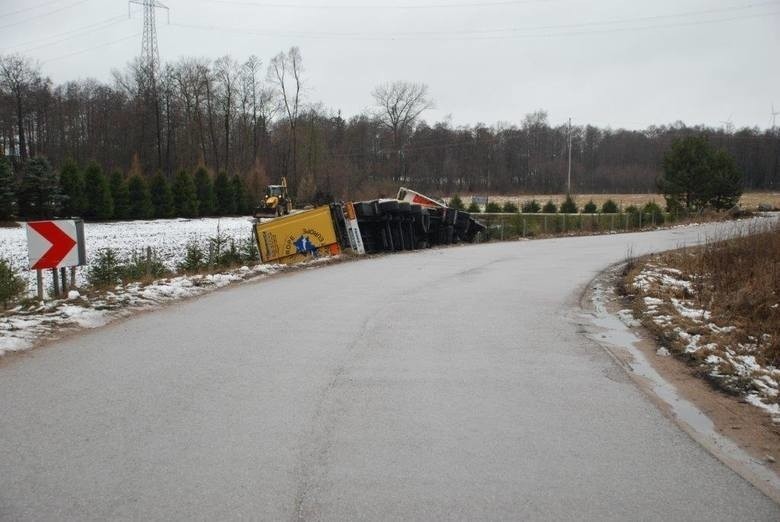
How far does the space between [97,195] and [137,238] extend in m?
16.3

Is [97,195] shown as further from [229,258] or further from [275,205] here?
[229,258]

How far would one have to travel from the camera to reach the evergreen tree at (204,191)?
56.8m

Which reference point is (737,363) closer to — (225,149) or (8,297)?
(8,297)

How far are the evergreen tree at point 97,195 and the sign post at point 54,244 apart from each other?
134 feet

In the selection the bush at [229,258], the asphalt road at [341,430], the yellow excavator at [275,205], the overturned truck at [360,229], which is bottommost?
the asphalt road at [341,430]

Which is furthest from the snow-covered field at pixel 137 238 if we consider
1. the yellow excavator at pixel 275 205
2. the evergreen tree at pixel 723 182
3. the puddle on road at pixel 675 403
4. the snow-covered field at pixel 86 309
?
the evergreen tree at pixel 723 182

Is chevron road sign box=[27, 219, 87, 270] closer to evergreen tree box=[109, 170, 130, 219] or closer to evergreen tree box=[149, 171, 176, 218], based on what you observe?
evergreen tree box=[109, 170, 130, 219]

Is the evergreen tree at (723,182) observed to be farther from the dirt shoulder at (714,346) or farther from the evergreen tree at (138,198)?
the evergreen tree at (138,198)

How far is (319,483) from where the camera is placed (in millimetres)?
4062

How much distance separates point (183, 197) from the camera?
178ft

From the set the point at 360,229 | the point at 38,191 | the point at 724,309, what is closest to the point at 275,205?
the point at 38,191

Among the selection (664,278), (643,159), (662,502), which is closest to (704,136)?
(664,278)

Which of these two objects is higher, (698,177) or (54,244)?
(698,177)

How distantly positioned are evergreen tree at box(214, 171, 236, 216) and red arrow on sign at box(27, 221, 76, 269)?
162 ft
